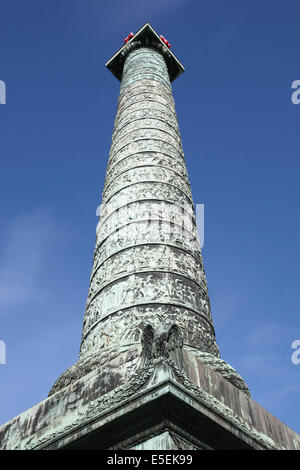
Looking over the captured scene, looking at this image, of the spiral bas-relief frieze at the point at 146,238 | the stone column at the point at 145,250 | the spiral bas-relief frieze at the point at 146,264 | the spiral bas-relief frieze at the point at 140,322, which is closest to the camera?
the spiral bas-relief frieze at the point at 140,322

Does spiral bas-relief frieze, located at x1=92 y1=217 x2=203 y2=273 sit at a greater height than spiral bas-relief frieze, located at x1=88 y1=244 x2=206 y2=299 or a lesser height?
greater

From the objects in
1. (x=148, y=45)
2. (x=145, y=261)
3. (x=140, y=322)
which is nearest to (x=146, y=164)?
(x=145, y=261)

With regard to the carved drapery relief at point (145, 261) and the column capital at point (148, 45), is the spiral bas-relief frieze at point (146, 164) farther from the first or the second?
the column capital at point (148, 45)

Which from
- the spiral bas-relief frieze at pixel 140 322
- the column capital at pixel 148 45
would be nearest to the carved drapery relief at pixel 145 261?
the spiral bas-relief frieze at pixel 140 322

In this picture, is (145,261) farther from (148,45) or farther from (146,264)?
(148,45)

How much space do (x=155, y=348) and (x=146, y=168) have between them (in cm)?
239

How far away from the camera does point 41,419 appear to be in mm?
2215

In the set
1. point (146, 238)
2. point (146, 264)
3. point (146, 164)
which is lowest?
point (146, 264)

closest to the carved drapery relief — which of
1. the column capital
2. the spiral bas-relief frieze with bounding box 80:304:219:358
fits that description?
the spiral bas-relief frieze with bounding box 80:304:219:358

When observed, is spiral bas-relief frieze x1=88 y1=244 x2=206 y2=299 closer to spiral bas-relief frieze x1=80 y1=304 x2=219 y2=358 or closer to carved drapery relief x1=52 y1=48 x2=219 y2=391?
carved drapery relief x1=52 y1=48 x2=219 y2=391

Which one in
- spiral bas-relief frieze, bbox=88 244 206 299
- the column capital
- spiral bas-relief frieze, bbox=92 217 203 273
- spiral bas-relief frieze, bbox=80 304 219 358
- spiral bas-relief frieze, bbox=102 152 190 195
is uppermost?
the column capital

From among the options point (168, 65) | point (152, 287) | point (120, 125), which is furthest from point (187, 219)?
point (168, 65)
